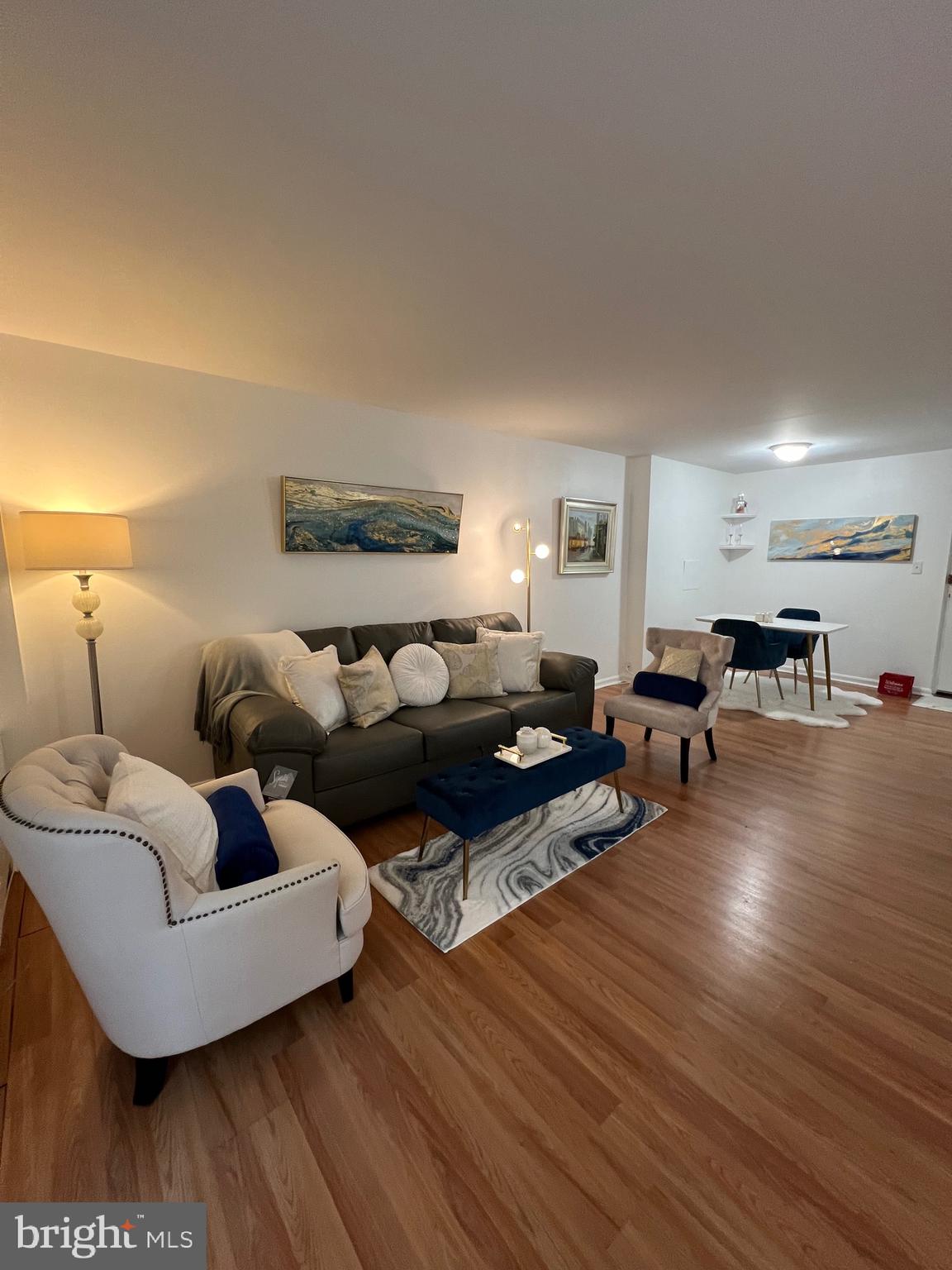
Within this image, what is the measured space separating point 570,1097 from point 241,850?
Result: 1.13 metres

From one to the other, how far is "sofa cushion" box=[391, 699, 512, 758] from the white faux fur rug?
2854mm

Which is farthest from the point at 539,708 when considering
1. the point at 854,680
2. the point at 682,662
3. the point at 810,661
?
the point at 854,680

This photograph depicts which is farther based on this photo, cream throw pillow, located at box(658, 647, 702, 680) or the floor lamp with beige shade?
cream throw pillow, located at box(658, 647, 702, 680)

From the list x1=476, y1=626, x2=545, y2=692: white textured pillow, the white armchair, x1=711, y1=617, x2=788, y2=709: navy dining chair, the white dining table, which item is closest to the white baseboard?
the white dining table

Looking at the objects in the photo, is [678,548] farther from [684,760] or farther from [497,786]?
[497,786]

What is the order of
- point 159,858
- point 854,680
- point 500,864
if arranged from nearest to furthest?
point 159,858 → point 500,864 → point 854,680

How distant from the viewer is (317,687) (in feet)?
9.37

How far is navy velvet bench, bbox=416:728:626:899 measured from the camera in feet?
7.08

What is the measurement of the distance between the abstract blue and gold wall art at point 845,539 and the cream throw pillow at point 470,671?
449cm

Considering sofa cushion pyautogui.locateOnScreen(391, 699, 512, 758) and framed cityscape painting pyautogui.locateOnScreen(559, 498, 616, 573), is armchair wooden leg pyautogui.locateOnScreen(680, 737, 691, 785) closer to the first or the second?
sofa cushion pyautogui.locateOnScreen(391, 699, 512, 758)

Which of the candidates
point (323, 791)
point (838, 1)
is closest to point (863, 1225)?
point (323, 791)

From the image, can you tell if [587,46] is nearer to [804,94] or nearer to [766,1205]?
[804,94]

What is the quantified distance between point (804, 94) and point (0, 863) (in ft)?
11.9

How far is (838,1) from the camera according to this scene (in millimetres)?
936
